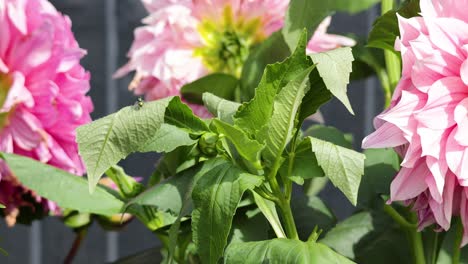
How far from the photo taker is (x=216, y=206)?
0.26m

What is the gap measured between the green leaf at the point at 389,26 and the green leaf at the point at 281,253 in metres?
0.08

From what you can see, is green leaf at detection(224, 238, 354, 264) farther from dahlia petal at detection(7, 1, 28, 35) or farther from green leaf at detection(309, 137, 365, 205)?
dahlia petal at detection(7, 1, 28, 35)

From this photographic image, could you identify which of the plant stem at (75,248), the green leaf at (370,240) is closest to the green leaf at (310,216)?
the green leaf at (370,240)

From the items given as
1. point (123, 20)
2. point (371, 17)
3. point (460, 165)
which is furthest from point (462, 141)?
point (123, 20)

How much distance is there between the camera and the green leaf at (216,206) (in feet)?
0.84

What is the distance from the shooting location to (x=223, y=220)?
256mm

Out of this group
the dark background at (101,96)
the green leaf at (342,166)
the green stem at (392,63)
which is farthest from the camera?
the dark background at (101,96)

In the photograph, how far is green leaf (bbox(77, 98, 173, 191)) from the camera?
263mm

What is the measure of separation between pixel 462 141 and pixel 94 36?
185 centimetres

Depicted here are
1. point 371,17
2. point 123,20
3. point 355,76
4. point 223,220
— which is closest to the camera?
point 223,220

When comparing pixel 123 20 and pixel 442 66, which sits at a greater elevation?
pixel 442 66

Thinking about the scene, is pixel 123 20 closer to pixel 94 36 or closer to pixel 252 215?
pixel 94 36

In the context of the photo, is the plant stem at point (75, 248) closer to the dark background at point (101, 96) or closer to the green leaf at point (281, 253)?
the green leaf at point (281, 253)

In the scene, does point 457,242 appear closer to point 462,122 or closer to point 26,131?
point 462,122
